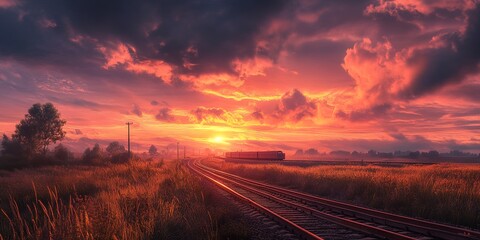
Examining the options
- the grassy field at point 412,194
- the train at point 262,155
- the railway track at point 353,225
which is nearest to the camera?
the railway track at point 353,225

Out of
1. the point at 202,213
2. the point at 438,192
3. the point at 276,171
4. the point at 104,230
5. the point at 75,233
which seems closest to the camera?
the point at 75,233

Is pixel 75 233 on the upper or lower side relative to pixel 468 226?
upper

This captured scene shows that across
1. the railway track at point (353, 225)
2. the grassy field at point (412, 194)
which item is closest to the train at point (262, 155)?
the grassy field at point (412, 194)

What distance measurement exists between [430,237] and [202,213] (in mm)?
6977

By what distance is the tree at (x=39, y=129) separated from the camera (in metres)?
77.8

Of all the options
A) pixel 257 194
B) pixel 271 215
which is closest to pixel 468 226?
pixel 271 215

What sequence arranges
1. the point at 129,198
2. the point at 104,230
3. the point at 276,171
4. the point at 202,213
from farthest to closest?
the point at 276,171 → the point at 129,198 → the point at 202,213 → the point at 104,230

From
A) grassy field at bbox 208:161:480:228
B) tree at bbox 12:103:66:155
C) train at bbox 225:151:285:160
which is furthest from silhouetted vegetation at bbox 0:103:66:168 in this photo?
grassy field at bbox 208:161:480:228

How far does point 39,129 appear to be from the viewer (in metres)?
78.5

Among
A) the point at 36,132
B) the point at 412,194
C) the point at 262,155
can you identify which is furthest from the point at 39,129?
the point at 412,194

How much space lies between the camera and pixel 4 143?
81.2 m

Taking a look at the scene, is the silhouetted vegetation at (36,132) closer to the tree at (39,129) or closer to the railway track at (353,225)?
the tree at (39,129)

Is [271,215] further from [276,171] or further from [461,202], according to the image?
[276,171]

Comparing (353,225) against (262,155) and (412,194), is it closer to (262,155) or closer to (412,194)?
(412,194)
